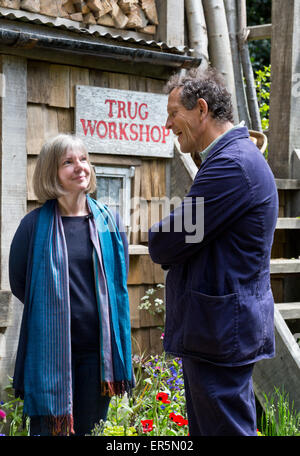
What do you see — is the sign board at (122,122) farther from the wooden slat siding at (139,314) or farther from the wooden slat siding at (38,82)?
the wooden slat siding at (139,314)

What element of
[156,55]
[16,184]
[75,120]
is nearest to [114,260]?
[16,184]

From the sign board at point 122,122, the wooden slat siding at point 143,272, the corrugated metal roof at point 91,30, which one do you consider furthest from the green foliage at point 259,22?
the wooden slat siding at point 143,272

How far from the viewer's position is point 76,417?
2.79 metres

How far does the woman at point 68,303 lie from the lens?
2703mm

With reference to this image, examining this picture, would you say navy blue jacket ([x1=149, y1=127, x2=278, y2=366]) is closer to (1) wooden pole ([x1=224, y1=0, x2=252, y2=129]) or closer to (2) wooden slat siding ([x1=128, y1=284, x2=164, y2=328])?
(2) wooden slat siding ([x1=128, y1=284, x2=164, y2=328])

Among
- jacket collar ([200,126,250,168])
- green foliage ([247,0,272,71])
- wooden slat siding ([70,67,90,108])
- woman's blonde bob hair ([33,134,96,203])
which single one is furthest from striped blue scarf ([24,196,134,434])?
green foliage ([247,0,272,71])

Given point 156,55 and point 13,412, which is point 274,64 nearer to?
point 156,55

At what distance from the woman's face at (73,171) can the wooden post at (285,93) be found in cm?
262

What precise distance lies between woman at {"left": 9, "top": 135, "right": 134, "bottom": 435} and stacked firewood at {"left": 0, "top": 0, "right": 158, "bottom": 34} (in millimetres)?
1508

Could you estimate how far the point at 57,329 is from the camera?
8.82 ft

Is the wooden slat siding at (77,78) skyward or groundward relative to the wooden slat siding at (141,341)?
skyward

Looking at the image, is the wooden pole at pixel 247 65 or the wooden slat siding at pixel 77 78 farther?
the wooden pole at pixel 247 65

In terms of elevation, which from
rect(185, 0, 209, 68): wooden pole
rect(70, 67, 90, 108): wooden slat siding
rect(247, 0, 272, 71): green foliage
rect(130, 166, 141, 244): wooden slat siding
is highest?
rect(247, 0, 272, 71): green foliage

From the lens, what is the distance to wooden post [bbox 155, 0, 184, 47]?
4.41m
